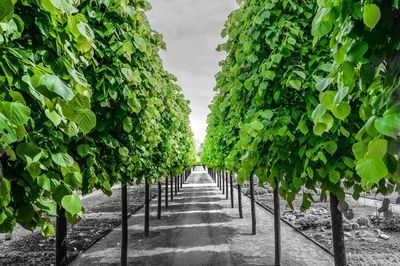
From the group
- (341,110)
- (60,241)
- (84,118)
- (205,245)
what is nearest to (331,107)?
(341,110)

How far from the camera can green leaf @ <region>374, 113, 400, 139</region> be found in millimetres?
1378

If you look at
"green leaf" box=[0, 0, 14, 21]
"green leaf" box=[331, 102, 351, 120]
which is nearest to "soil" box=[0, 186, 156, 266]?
"green leaf" box=[0, 0, 14, 21]

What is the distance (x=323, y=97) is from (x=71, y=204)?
165cm

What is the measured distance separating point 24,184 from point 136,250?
9.11 meters

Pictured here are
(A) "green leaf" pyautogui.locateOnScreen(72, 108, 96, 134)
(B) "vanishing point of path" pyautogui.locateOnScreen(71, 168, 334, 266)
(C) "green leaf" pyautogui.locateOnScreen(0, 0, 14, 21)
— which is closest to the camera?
(C) "green leaf" pyautogui.locateOnScreen(0, 0, 14, 21)

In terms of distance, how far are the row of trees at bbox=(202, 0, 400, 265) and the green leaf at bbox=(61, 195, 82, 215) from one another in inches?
60.2

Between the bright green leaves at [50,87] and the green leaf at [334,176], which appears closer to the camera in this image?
the bright green leaves at [50,87]

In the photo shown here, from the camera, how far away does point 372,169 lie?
1.49 metres

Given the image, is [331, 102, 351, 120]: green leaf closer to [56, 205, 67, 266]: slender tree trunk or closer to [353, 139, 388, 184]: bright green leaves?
[353, 139, 388, 184]: bright green leaves

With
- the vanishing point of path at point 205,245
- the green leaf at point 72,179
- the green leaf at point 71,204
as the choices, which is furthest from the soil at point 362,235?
the green leaf at point 71,204

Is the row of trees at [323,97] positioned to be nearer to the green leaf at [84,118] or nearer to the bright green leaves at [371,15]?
the bright green leaves at [371,15]

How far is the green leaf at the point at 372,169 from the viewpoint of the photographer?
1478mm

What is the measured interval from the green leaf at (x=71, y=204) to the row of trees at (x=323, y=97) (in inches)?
60.2

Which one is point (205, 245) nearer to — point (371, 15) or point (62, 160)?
point (62, 160)
